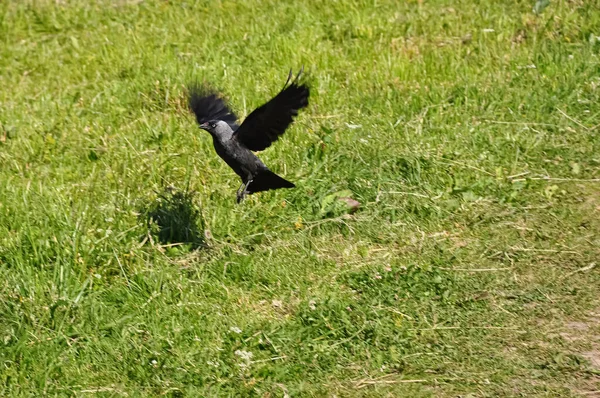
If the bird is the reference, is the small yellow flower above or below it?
below

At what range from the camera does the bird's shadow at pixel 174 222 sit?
18.6 ft

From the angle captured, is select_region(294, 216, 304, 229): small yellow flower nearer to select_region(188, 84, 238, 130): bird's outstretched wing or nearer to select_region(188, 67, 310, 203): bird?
select_region(188, 67, 310, 203): bird

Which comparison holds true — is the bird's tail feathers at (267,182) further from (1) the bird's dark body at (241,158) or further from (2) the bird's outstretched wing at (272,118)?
(2) the bird's outstretched wing at (272,118)

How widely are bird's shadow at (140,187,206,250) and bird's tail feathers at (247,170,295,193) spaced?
0.41 m

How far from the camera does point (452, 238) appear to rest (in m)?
5.79

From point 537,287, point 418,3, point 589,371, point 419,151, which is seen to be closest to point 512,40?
point 418,3

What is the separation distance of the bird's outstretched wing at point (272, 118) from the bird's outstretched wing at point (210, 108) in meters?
0.44

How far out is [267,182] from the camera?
5.63 metres

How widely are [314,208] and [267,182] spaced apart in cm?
50

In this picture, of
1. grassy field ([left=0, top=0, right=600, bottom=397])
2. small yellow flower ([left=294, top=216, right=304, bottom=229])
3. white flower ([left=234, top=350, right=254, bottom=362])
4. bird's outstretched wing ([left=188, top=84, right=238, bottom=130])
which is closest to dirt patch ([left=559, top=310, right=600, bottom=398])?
grassy field ([left=0, top=0, right=600, bottom=397])

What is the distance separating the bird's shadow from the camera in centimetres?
568

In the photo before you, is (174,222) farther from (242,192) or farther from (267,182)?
(267,182)

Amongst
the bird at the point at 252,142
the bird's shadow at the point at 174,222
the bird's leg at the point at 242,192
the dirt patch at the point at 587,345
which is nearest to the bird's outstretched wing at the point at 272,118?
the bird at the point at 252,142

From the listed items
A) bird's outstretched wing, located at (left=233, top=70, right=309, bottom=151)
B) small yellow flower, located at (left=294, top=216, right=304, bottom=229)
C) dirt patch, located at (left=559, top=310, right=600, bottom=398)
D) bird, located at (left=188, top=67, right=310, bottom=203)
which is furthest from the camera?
small yellow flower, located at (left=294, top=216, right=304, bottom=229)
